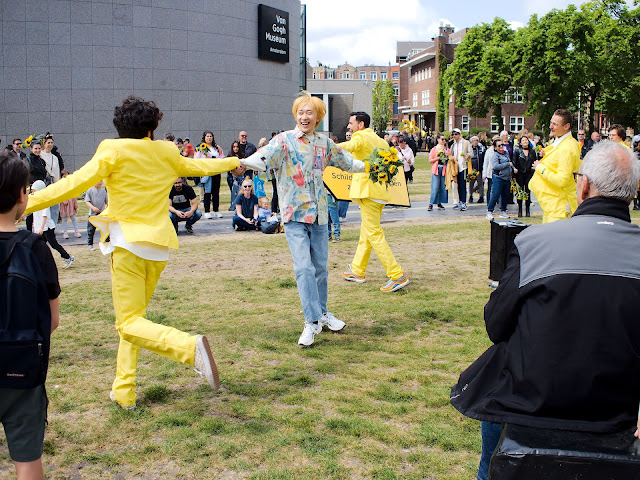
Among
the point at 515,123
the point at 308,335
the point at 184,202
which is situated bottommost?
the point at 308,335

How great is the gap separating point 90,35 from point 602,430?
25114 millimetres

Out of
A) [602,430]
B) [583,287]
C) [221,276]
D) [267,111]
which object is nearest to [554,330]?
[583,287]

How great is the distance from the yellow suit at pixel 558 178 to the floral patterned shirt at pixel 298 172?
9.47 feet

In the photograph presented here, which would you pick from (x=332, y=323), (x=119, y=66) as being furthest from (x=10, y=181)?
(x=119, y=66)

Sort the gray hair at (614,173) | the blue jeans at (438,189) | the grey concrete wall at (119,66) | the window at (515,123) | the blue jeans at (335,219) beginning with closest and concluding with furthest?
the gray hair at (614,173), the blue jeans at (335,219), the blue jeans at (438,189), the grey concrete wall at (119,66), the window at (515,123)

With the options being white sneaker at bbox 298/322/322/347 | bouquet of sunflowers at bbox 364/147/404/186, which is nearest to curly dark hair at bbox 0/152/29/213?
white sneaker at bbox 298/322/322/347

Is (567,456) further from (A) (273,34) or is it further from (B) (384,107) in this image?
(B) (384,107)

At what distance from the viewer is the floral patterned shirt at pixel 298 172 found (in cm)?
555

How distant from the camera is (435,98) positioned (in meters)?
82.7

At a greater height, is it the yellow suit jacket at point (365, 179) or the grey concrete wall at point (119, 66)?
the grey concrete wall at point (119, 66)

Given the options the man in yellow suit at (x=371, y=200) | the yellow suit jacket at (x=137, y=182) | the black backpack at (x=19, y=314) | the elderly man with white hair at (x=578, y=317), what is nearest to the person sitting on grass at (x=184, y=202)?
the man in yellow suit at (x=371, y=200)

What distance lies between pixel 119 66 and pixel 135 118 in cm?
2229

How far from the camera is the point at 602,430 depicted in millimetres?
2371

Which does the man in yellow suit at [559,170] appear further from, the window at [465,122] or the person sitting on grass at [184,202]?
the window at [465,122]
